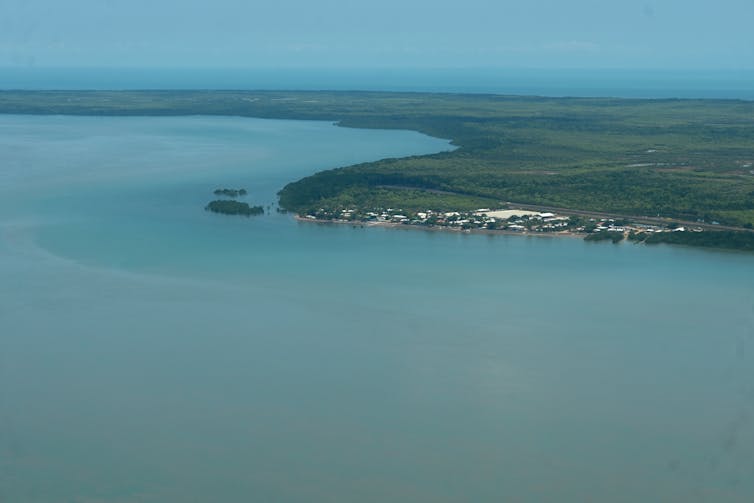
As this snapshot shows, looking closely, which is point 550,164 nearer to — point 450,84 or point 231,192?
point 231,192

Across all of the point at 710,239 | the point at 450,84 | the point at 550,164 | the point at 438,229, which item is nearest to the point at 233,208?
the point at 438,229

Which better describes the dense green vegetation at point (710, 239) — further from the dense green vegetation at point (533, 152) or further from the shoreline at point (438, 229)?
the dense green vegetation at point (533, 152)

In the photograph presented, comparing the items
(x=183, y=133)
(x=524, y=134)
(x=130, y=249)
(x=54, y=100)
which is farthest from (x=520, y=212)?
(x=54, y=100)

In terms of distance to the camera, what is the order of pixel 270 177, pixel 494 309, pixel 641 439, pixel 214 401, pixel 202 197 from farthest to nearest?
pixel 270 177, pixel 202 197, pixel 494 309, pixel 214 401, pixel 641 439

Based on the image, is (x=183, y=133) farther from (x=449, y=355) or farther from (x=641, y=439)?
(x=641, y=439)

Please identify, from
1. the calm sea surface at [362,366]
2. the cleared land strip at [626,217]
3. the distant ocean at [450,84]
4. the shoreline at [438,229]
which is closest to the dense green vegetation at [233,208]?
the shoreline at [438,229]

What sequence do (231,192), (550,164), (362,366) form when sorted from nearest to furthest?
1. (362,366)
2. (231,192)
3. (550,164)
